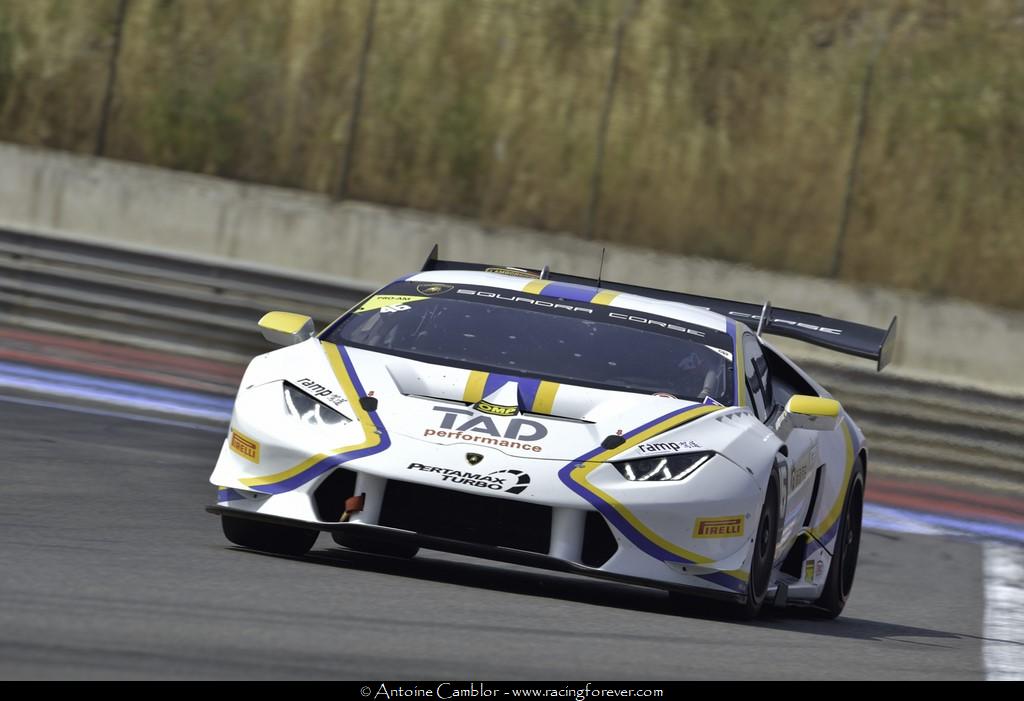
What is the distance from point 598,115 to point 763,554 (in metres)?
13.1

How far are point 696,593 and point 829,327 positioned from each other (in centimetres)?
255

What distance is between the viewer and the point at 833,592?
Answer: 899 centimetres

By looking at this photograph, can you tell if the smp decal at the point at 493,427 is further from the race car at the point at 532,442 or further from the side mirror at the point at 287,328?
the side mirror at the point at 287,328

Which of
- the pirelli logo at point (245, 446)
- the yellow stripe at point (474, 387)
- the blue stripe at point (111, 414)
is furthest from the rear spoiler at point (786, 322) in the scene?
the blue stripe at point (111, 414)

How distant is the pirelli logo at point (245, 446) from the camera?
23.6 feet

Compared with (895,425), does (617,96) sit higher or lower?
higher

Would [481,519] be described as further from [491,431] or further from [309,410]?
[309,410]

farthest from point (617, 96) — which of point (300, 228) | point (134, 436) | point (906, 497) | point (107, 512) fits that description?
point (107, 512)

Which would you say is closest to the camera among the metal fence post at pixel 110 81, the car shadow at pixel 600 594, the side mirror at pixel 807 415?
the car shadow at pixel 600 594

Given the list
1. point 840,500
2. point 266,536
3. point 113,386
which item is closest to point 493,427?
point 266,536

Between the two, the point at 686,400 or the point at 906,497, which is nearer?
the point at 686,400

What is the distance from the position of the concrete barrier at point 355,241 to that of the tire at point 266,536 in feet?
35.8

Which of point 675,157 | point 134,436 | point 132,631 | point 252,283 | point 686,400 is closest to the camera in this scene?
point 132,631

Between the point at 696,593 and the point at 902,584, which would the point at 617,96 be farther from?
the point at 696,593
